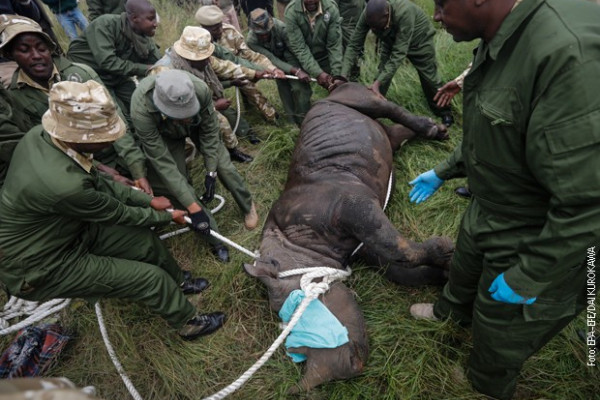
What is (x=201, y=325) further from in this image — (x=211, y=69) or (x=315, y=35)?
(x=315, y=35)

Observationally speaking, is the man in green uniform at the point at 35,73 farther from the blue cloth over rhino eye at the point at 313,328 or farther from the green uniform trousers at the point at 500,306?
the green uniform trousers at the point at 500,306

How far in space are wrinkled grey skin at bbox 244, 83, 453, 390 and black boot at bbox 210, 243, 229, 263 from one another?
0.50 m

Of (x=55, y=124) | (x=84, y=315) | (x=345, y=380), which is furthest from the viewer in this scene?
(x=84, y=315)

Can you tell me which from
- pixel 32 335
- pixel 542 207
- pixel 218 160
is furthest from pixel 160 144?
pixel 542 207

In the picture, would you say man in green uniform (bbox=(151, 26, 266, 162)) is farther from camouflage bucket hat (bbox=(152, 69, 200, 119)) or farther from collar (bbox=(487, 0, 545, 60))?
collar (bbox=(487, 0, 545, 60))

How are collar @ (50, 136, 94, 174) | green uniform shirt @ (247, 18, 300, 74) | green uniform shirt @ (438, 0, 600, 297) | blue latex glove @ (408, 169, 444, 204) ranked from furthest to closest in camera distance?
green uniform shirt @ (247, 18, 300, 74) < blue latex glove @ (408, 169, 444, 204) < collar @ (50, 136, 94, 174) < green uniform shirt @ (438, 0, 600, 297)

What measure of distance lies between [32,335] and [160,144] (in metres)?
1.86

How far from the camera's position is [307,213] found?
341 cm

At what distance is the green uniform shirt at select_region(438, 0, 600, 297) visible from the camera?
4.26 ft

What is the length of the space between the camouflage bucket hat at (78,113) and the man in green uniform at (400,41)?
3.02m

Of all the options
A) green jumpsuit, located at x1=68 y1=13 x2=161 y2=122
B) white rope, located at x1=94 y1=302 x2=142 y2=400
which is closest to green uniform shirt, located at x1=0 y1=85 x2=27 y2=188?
white rope, located at x1=94 y1=302 x2=142 y2=400

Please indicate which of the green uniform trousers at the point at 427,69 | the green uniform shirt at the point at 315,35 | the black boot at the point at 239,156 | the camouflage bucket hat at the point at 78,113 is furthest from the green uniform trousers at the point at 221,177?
the green uniform trousers at the point at 427,69

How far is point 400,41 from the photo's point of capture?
4340 millimetres

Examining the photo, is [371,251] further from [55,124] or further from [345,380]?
[55,124]
